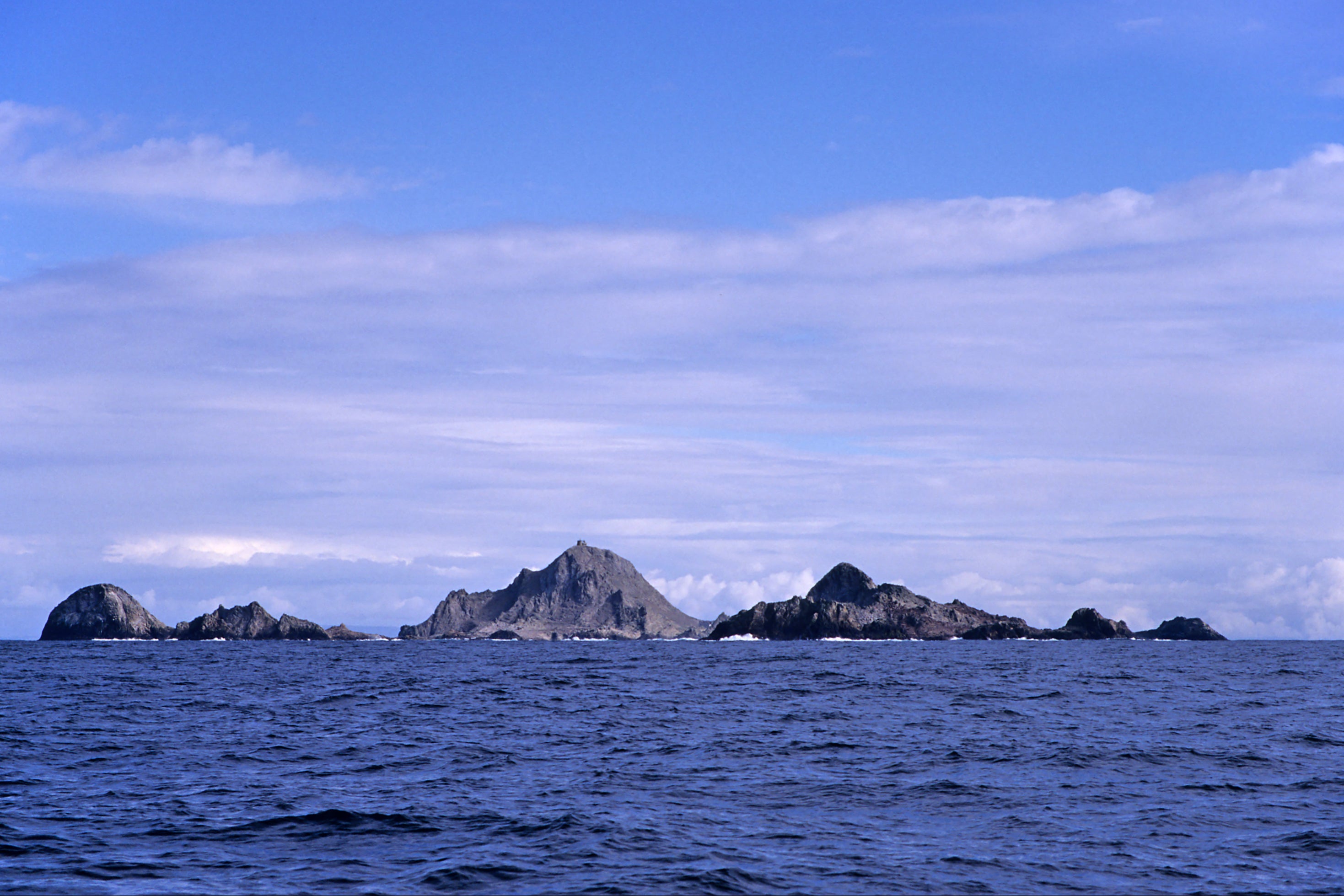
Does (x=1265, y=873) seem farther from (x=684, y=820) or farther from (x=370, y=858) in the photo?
(x=370, y=858)

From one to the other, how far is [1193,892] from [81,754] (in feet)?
108

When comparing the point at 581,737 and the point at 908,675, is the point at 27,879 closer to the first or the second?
the point at 581,737

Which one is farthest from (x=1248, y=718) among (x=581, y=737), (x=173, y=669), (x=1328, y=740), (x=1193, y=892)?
(x=173, y=669)

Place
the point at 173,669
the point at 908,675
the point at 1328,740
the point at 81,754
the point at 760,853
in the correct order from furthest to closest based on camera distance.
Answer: the point at 173,669
the point at 908,675
the point at 1328,740
the point at 81,754
the point at 760,853

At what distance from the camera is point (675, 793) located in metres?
29.1

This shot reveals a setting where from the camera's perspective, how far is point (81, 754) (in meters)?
35.8

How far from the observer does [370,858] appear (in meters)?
21.8

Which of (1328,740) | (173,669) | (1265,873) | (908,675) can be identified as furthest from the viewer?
(173,669)

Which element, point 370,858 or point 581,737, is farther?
point 581,737

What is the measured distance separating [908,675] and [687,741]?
157 ft

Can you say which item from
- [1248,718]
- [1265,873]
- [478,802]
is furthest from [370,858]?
[1248,718]

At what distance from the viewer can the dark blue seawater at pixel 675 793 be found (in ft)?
68.4

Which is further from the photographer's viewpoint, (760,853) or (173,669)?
(173,669)

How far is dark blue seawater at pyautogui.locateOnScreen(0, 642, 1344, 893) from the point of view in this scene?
2086 cm
